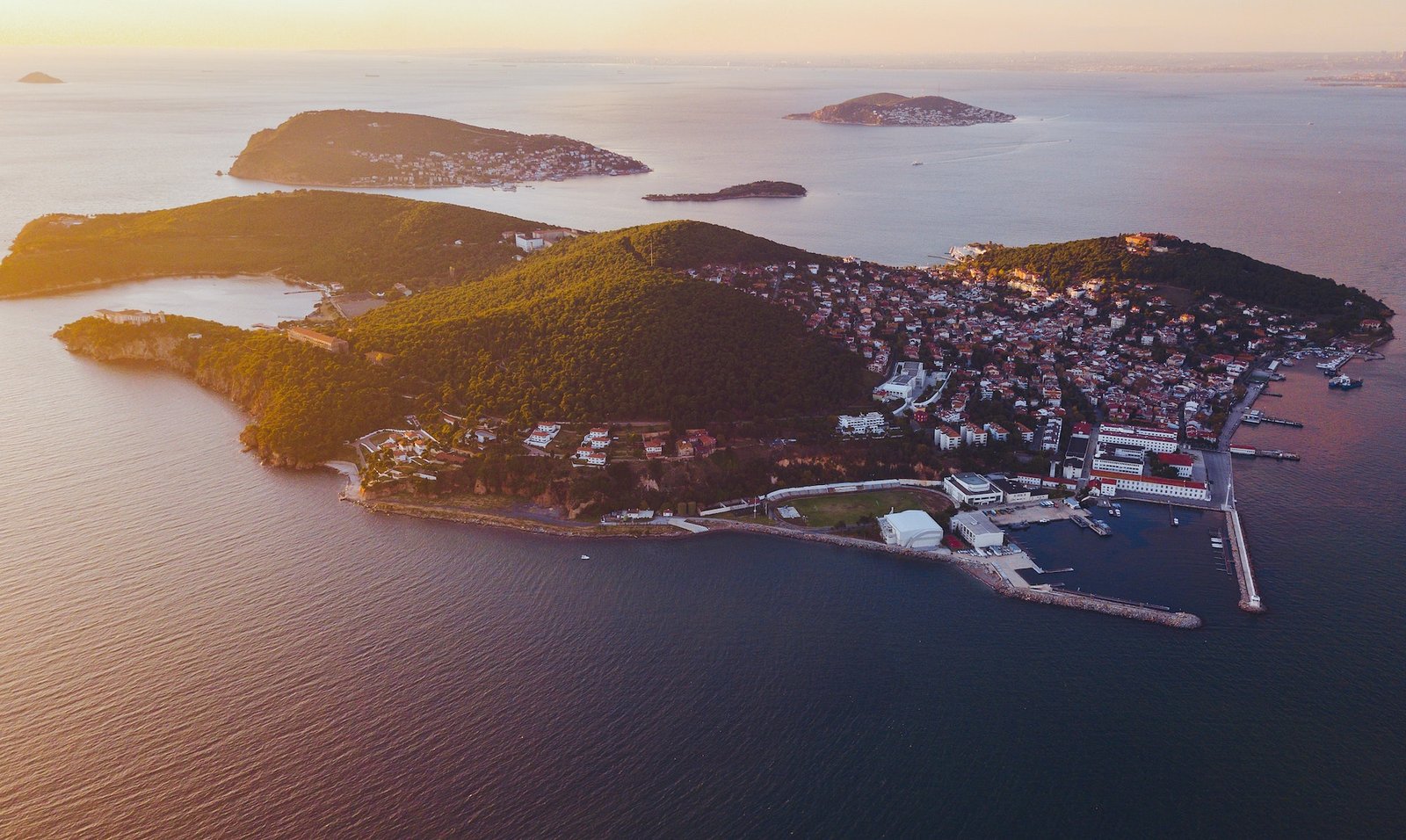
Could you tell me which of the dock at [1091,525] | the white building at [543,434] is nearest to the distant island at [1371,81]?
the dock at [1091,525]

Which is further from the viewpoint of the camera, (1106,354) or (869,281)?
(869,281)

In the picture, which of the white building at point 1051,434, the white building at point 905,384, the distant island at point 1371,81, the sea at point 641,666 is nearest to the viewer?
the sea at point 641,666

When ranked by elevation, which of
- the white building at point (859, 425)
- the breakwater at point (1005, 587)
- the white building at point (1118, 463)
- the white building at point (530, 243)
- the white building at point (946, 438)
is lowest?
the breakwater at point (1005, 587)

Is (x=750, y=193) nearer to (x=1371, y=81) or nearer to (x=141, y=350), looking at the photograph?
(x=141, y=350)

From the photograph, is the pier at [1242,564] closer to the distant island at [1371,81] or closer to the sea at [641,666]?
the sea at [641,666]

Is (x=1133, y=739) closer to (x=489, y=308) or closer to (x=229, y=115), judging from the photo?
(x=489, y=308)

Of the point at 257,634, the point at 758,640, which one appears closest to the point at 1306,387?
the point at 758,640
